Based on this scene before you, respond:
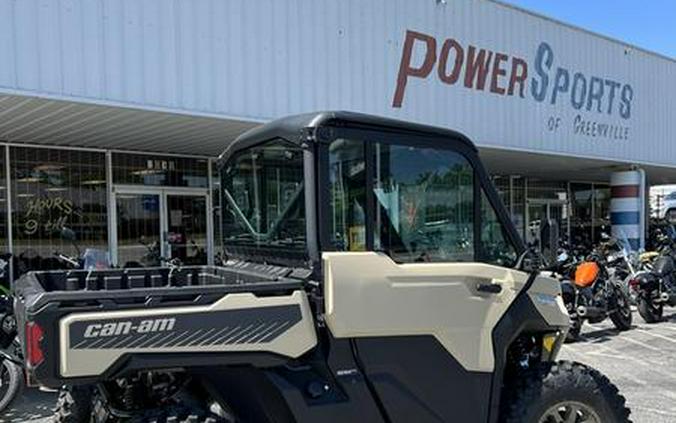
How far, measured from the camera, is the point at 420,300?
11.8ft

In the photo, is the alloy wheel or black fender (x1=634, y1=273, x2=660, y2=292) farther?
black fender (x1=634, y1=273, x2=660, y2=292)

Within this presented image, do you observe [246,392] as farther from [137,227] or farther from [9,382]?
[137,227]

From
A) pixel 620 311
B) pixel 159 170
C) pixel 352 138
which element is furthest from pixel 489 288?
pixel 159 170

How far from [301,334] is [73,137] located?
773 cm

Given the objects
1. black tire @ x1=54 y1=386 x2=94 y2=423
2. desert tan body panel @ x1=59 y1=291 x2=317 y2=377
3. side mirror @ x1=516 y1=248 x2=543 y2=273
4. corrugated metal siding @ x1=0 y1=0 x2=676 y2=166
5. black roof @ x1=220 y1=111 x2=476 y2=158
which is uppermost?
corrugated metal siding @ x1=0 y1=0 x2=676 y2=166

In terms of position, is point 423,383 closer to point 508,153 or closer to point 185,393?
point 185,393

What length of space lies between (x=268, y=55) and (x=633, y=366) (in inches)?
223

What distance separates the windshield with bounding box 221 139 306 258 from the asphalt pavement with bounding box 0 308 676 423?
294 cm

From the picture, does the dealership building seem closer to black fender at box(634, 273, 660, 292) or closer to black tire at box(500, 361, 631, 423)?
black tire at box(500, 361, 631, 423)

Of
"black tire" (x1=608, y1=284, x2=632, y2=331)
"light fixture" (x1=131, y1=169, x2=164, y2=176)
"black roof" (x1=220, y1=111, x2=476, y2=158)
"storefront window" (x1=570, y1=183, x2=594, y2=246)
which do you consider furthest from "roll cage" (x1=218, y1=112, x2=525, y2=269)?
"storefront window" (x1=570, y1=183, x2=594, y2=246)

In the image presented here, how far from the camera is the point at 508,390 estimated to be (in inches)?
155

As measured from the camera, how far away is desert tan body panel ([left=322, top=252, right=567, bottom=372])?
3.39m

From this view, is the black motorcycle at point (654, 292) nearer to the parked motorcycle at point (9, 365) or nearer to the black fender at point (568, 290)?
the black fender at point (568, 290)

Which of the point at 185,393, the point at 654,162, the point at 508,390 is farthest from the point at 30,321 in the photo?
the point at 654,162
